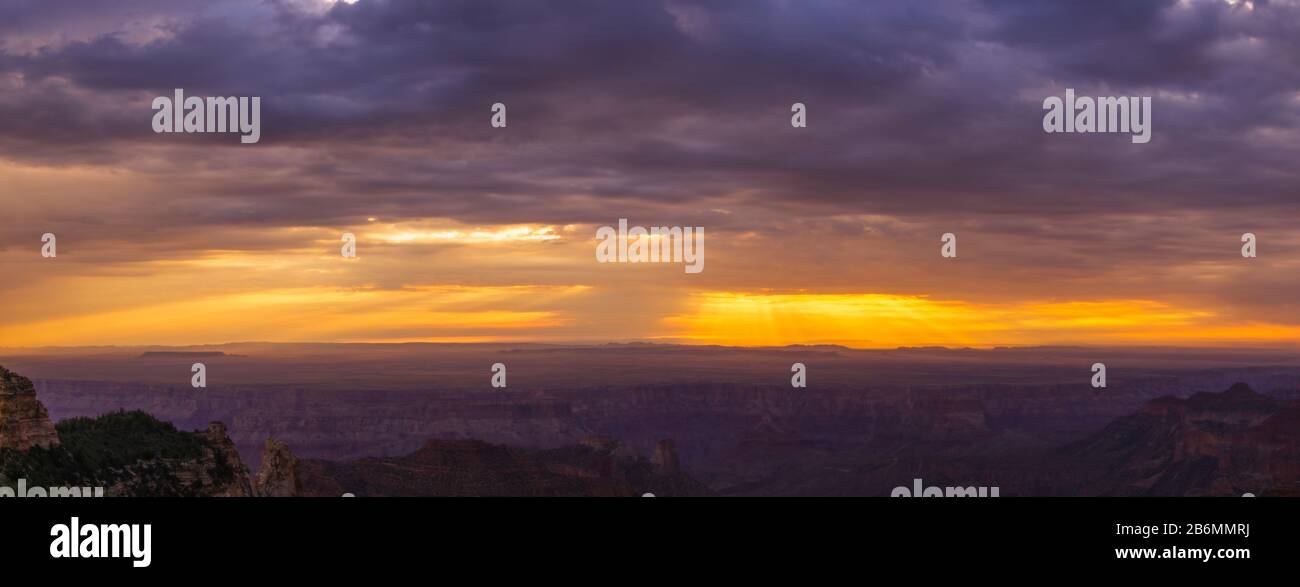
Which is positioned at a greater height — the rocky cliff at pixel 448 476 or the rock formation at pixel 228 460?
the rock formation at pixel 228 460

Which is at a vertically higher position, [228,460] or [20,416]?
[20,416]

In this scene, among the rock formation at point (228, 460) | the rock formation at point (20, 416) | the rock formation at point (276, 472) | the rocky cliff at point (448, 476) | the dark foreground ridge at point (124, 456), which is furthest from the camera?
the rocky cliff at point (448, 476)

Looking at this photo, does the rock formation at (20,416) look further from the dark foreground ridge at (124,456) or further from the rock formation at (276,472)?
the rock formation at (276,472)

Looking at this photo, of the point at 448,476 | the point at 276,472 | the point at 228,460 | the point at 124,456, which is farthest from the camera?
the point at 448,476

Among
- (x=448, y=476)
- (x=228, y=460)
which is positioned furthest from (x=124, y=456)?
(x=448, y=476)

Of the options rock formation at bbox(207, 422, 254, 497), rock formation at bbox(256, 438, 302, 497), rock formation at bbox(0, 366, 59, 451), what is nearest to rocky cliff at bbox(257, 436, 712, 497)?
rock formation at bbox(256, 438, 302, 497)

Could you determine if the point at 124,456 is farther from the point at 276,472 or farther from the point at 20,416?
the point at 276,472

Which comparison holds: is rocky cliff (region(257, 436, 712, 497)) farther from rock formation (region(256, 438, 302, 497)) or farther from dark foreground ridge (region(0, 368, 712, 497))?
dark foreground ridge (region(0, 368, 712, 497))

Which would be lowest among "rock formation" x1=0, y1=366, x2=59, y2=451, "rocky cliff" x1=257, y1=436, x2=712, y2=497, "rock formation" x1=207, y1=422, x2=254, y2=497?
"rocky cliff" x1=257, y1=436, x2=712, y2=497

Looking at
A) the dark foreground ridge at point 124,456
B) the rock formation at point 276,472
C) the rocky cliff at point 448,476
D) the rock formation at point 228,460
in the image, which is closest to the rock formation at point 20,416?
the dark foreground ridge at point 124,456

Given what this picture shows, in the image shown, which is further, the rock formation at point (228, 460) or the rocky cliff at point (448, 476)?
the rocky cliff at point (448, 476)
